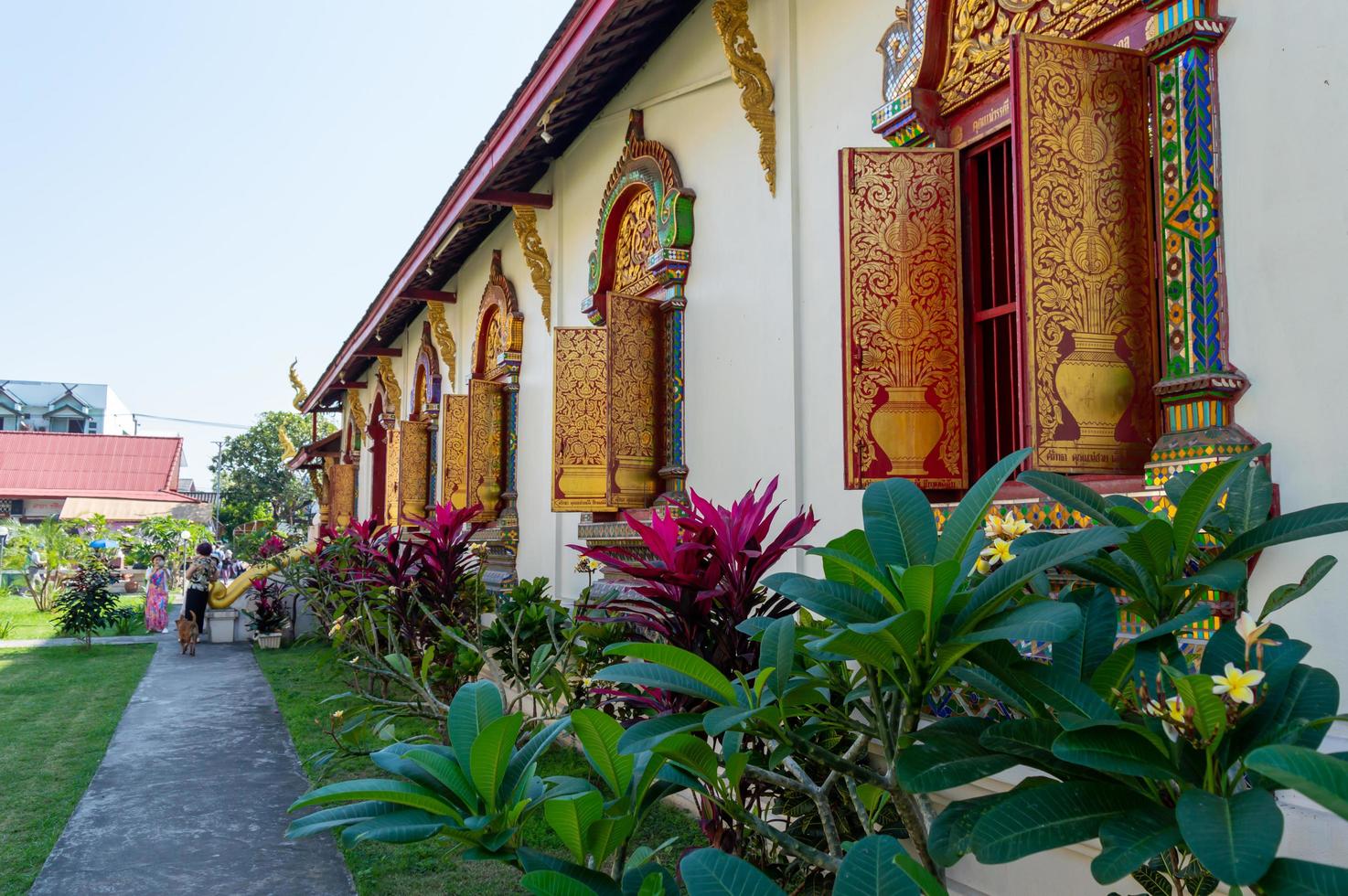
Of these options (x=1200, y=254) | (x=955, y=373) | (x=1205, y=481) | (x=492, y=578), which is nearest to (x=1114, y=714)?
(x=1205, y=481)

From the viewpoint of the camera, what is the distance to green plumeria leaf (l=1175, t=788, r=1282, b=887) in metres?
1.02

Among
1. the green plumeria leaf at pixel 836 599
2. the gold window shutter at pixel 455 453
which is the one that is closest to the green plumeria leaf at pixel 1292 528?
the green plumeria leaf at pixel 836 599

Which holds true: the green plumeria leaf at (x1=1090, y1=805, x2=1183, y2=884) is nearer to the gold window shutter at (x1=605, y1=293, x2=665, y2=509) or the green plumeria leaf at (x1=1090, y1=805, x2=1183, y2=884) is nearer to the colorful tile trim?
the colorful tile trim

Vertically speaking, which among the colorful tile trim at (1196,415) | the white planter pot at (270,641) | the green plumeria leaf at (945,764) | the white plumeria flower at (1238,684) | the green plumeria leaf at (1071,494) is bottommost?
the white planter pot at (270,641)

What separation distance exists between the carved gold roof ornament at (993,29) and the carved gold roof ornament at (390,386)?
11.1 meters

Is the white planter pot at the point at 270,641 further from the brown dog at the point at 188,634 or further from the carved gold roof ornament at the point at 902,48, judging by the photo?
the carved gold roof ornament at the point at 902,48

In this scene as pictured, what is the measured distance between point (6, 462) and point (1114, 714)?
1755 inches

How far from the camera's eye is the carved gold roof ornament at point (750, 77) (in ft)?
15.1

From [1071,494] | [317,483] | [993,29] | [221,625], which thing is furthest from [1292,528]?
[317,483]

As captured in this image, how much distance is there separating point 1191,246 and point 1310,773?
2.07 metres

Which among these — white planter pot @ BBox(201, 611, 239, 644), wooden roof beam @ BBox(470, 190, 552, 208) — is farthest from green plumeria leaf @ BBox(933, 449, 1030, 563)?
white planter pot @ BBox(201, 611, 239, 644)

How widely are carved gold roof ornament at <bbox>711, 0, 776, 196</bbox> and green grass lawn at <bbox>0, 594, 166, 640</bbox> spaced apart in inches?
499

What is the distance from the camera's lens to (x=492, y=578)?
8312 mm

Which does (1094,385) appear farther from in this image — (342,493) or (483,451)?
(342,493)
